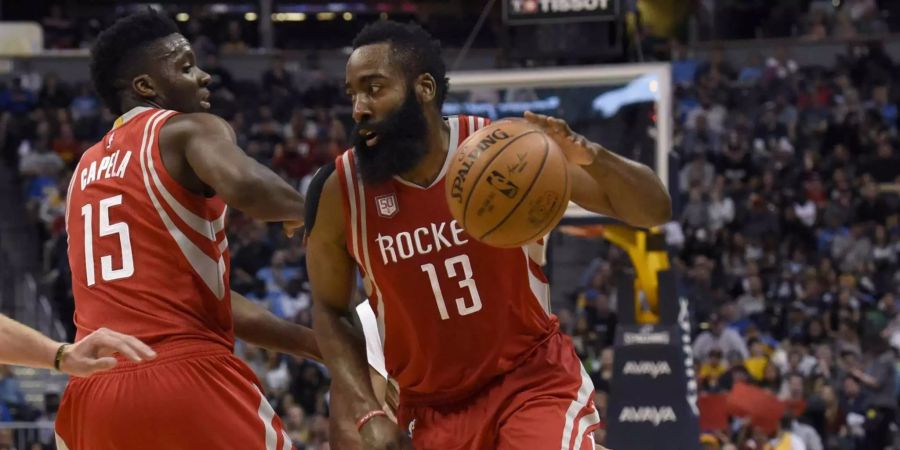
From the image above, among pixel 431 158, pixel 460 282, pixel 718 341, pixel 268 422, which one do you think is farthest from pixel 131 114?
pixel 718 341

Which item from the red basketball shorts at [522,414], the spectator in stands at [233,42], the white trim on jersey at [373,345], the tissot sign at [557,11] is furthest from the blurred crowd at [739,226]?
the red basketball shorts at [522,414]

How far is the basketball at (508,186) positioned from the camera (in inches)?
157

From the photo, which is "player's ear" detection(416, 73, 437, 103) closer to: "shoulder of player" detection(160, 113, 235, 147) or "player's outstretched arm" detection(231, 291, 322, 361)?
"shoulder of player" detection(160, 113, 235, 147)

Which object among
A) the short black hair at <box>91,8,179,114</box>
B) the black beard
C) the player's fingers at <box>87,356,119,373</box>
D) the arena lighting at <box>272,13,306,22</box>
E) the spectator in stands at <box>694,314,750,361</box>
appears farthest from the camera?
the arena lighting at <box>272,13,306,22</box>

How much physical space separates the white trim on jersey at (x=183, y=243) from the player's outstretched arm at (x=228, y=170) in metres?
0.06

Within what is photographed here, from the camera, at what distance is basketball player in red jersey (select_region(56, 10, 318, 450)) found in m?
4.15

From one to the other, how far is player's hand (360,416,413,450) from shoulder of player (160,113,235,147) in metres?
0.99

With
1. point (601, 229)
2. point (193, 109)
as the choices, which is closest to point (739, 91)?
point (601, 229)

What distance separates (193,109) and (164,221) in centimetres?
49

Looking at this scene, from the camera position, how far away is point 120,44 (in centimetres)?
461

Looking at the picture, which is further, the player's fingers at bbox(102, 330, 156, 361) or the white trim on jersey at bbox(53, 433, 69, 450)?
the white trim on jersey at bbox(53, 433, 69, 450)

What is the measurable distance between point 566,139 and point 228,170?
1.02m

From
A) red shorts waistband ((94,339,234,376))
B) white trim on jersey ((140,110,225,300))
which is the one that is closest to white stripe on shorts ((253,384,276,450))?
red shorts waistband ((94,339,234,376))

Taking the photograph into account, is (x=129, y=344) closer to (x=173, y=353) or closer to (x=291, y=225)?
(x=173, y=353)
